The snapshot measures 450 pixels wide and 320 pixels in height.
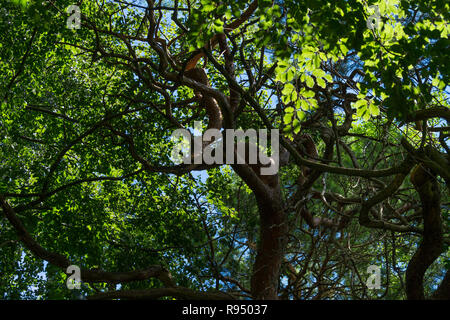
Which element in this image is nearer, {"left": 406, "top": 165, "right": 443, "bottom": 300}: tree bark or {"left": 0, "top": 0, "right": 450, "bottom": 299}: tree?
{"left": 406, "top": 165, "right": 443, "bottom": 300}: tree bark

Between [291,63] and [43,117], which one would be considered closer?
[291,63]

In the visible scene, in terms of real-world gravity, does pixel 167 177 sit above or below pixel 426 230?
above

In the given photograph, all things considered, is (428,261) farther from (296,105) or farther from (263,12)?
(263,12)

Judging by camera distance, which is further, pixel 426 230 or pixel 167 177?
pixel 167 177

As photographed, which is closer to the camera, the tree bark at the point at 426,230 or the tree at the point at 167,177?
the tree bark at the point at 426,230

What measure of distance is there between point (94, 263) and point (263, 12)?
4729 millimetres

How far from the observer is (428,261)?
13.9 ft
